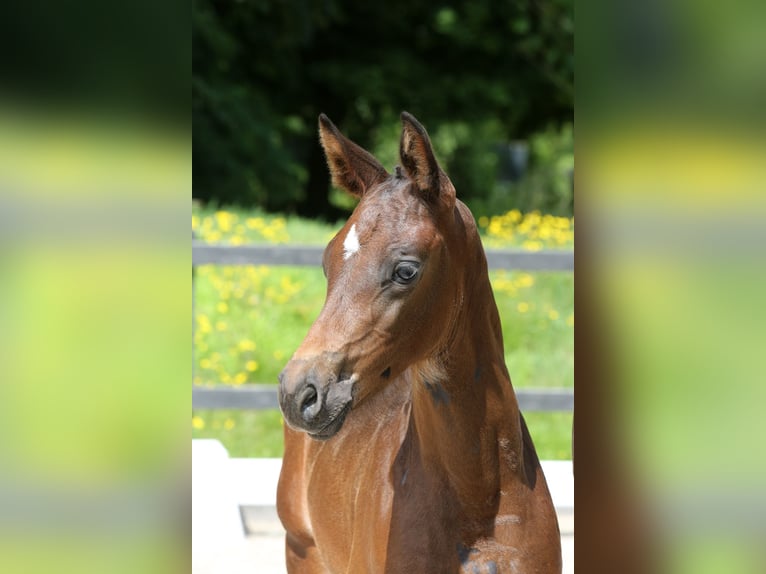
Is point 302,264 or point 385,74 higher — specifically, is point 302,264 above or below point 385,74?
below

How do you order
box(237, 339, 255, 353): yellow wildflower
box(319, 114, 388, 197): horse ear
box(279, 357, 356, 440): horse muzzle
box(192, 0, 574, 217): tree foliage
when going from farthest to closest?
box(192, 0, 574, 217): tree foliage, box(237, 339, 255, 353): yellow wildflower, box(319, 114, 388, 197): horse ear, box(279, 357, 356, 440): horse muzzle

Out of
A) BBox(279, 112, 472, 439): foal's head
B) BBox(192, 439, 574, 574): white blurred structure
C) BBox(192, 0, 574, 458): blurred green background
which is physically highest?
BBox(192, 0, 574, 458): blurred green background

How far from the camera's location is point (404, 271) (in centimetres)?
180

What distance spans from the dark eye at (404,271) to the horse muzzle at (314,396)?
0.21 metres

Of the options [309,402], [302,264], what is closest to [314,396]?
[309,402]

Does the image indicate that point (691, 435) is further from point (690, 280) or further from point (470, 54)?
point (470, 54)

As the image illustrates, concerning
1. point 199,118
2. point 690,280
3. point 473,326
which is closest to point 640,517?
point 690,280

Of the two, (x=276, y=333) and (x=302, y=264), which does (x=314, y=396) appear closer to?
(x=302, y=264)

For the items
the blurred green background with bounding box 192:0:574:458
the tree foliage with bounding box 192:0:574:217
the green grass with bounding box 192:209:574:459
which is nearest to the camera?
the green grass with bounding box 192:209:574:459

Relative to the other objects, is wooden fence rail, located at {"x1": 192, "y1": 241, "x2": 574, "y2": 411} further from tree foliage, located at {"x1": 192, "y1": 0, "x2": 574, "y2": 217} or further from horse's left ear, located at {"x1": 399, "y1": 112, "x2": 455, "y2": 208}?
tree foliage, located at {"x1": 192, "y1": 0, "x2": 574, "y2": 217}

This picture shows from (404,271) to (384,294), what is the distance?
0.20ft

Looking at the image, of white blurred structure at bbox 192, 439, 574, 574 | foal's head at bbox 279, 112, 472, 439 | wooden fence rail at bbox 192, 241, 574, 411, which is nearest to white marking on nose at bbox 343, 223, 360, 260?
foal's head at bbox 279, 112, 472, 439

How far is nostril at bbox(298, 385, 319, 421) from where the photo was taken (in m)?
1.68

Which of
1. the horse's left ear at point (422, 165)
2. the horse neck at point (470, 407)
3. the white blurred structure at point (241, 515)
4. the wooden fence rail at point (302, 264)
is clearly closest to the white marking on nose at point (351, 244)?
the horse's left ear at point (422, 165)
